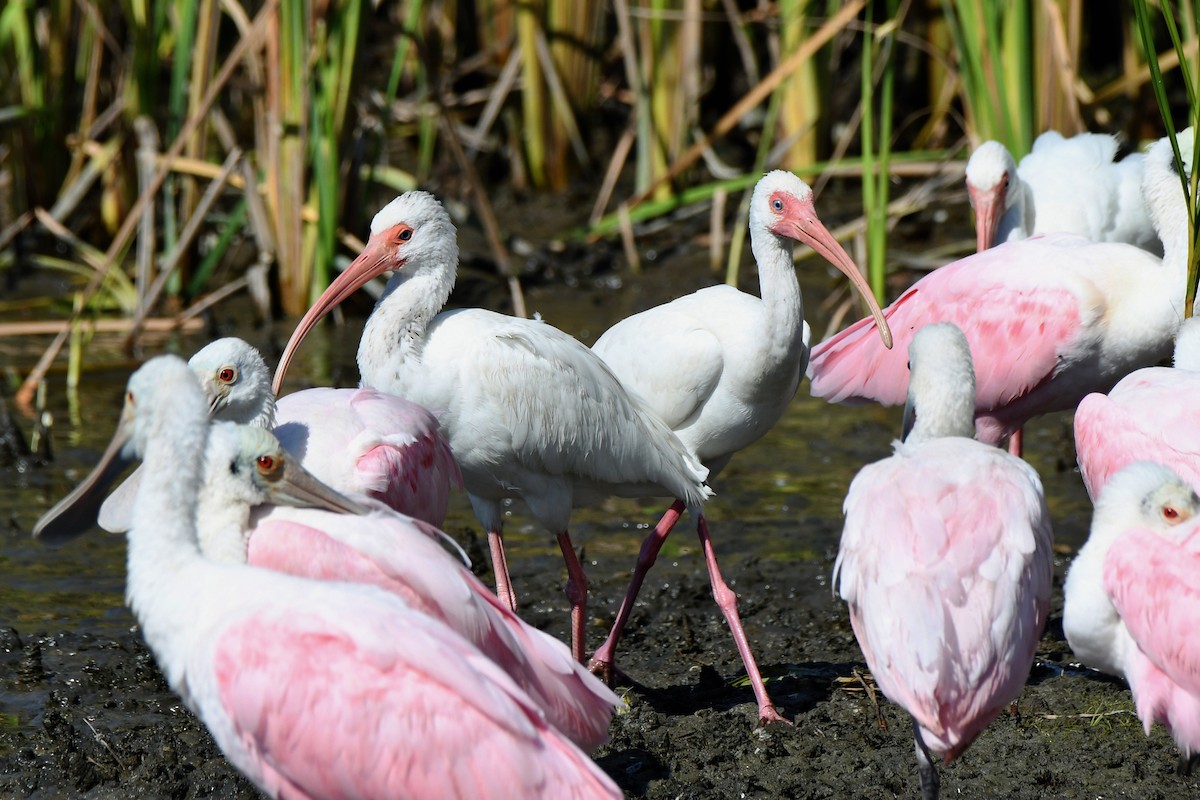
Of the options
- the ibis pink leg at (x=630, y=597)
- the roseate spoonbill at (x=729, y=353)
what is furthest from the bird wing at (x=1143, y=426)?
the ibis pink leg at (x=630, y=597)

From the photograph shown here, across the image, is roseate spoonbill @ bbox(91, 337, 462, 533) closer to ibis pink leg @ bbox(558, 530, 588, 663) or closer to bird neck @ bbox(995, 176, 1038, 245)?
ibis pink leg @ bbox(558, 530, 588, 663)

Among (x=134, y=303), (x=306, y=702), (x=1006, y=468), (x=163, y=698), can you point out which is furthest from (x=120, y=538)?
(x=1006, y=468)

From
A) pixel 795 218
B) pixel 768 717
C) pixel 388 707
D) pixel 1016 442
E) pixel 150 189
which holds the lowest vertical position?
pixel 768 717

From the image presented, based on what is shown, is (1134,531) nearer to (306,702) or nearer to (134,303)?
(306,702)

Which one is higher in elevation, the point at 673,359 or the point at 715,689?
the point at 673,359

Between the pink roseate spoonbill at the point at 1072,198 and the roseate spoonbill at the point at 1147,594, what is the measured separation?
3.27m

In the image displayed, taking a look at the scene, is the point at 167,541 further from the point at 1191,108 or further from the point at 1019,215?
the point at 1019,215

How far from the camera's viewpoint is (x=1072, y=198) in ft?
25.6

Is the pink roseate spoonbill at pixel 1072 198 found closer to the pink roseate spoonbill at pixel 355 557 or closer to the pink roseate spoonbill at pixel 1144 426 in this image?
the pink roseate spoonbill at pixel 1144 426

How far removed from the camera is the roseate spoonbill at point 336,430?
5.34m

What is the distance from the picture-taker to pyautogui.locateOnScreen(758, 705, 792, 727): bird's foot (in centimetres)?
543

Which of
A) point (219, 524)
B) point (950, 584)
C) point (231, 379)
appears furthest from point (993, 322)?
point (219, 524)

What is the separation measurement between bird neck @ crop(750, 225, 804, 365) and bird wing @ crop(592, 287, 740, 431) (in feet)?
0.59

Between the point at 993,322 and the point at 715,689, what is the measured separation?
2.06 m
